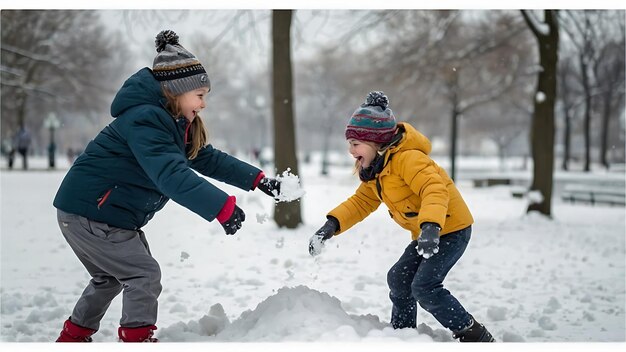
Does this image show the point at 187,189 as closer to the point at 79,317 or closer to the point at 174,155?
the point at 174,155

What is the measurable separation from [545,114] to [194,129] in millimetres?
8561

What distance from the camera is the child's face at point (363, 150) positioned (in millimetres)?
3289

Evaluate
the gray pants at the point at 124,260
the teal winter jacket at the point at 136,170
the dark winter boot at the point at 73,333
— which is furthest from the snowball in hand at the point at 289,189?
the dark winter boot at the point at 73,333

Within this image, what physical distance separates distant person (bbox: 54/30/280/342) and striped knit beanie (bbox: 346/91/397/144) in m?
0.81

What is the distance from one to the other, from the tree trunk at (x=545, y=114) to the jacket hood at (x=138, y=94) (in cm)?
878

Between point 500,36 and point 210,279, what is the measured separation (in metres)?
11.0

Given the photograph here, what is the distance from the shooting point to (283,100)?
8367 millimetres

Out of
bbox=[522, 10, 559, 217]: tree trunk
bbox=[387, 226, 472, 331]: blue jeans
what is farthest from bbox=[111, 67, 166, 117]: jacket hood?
bbox=[522, 10, 559, 217]: tree trunk

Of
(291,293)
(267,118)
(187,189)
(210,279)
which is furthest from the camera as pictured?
(267,118)

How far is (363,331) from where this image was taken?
3.11m

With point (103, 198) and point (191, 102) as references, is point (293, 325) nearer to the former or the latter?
point (103, 198)

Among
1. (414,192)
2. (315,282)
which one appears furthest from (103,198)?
(315,282)

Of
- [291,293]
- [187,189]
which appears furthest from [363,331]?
[187,189]

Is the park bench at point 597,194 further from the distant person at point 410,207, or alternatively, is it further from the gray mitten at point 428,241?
the gray mitten at point 428,241
